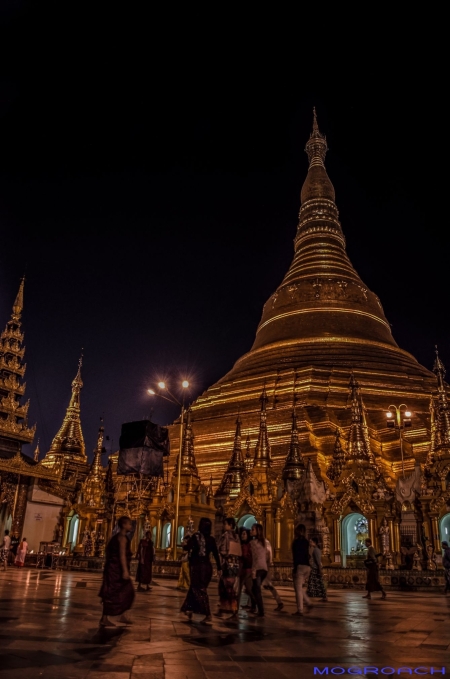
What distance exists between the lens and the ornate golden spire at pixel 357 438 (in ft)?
75.1

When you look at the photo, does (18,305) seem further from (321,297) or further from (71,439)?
(321,297)

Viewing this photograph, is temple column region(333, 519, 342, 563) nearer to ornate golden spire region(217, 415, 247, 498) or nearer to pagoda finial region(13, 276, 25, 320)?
ornate golden spire region(217, 415, 247, 498)

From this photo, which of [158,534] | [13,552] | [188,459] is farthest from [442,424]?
[13,552]

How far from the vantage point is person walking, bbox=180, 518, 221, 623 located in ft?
26.5

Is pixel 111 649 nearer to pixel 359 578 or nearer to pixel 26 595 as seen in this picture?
pixel 26 595

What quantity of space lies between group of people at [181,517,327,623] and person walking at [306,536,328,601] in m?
1.92

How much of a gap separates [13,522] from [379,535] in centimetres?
2013

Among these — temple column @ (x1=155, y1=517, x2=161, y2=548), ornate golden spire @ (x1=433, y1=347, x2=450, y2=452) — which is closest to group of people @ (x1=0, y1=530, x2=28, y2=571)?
temple column @ (x1=155, y1=517, x2=161, y2=548)

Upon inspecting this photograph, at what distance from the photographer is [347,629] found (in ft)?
23.9

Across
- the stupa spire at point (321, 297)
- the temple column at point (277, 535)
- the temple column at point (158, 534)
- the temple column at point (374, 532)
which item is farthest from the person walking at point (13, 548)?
the stupa spire at point (321, 297)

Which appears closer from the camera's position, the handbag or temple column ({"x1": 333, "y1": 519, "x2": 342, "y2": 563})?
the handbag

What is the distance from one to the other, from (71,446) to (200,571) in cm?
3887

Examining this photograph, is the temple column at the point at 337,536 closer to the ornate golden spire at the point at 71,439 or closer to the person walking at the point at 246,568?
the person walking at the point at 246,568

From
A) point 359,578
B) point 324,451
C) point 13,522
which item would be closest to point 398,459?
point 324,451
